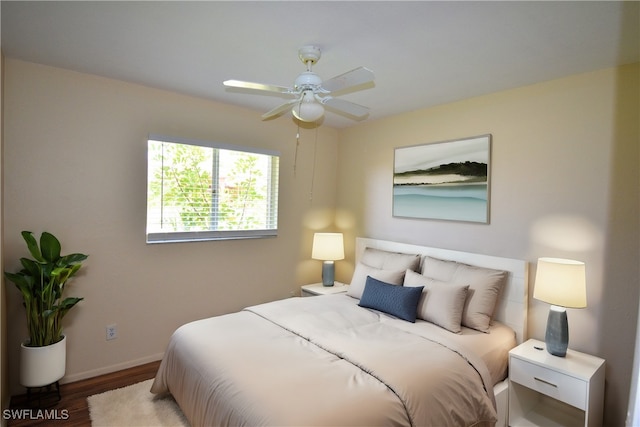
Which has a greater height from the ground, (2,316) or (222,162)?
(222,162)

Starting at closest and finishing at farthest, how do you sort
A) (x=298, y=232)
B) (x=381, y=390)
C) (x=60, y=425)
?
1. (x=381, y=390)
2. (x=60, y=425)
3. (x=298, y=232)

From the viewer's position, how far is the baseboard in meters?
2.76

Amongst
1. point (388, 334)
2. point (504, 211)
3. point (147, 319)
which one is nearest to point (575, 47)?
point (504, 211)

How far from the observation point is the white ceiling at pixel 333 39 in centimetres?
174

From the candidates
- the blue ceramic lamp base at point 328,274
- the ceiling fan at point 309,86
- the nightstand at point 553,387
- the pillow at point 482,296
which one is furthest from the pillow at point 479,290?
the ceiling fan at point 309,86

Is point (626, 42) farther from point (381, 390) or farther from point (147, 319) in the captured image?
point (147, 319)

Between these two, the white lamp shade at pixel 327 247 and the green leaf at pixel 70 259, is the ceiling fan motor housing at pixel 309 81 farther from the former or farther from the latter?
the white lamp shade at pixel 327 247

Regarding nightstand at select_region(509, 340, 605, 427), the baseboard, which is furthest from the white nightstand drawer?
the baseboard

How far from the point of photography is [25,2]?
1.73 m

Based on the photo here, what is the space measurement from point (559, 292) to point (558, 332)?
0.28 m

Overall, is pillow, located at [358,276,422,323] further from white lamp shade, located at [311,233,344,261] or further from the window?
the window

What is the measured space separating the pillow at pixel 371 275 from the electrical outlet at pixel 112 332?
2.07 metres

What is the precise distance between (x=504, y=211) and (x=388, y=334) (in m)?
1.45

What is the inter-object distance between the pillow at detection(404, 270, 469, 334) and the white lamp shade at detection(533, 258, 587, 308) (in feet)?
1.73
